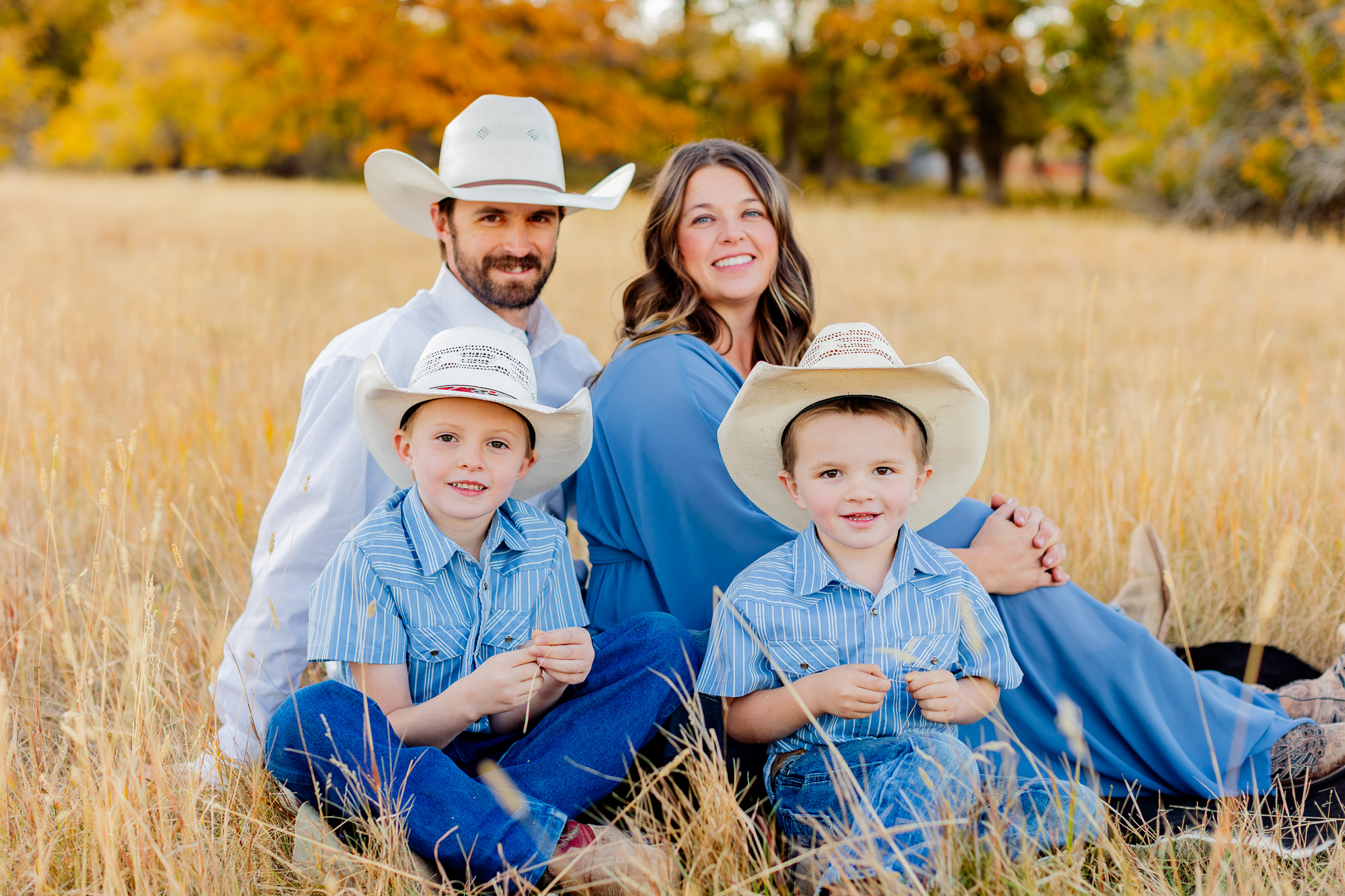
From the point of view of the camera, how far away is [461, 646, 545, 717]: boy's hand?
2.06m

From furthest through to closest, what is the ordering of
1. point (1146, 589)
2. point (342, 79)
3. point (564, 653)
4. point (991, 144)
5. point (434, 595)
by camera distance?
point (991, 144), point (342, 79), point (1146, 589), point (434, 595), point (564, 653)

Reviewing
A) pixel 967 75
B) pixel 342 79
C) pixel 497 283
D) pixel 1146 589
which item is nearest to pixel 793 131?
pixel 967 75

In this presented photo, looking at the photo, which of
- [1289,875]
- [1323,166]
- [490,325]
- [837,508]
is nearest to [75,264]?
Result: [490,325]

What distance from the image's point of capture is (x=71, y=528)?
381cm

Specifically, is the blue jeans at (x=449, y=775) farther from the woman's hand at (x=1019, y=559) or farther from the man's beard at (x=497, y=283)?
the man's beard at (x=497, y=283)

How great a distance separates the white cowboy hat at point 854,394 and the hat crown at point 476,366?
524 millimetres

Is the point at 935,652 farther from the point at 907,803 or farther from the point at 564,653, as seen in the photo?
the point at 564,653

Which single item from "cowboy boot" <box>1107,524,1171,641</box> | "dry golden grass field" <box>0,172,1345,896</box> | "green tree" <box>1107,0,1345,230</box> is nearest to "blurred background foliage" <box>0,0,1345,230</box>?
"green tree" <box>1107,0,1345,230</box>

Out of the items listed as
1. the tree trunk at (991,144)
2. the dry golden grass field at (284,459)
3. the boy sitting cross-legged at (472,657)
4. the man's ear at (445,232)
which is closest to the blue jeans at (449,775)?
the boy sitting cross-legged at (472,657)

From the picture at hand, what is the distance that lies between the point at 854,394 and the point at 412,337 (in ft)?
4.58

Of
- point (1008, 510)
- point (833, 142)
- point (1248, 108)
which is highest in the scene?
point (833, 142)

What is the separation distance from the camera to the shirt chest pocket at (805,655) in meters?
2.15

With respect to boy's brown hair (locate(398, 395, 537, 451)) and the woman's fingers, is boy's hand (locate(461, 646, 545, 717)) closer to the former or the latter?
boy's brown hair (locate(398, 395, 537, 451))

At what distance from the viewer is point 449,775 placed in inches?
78.8
